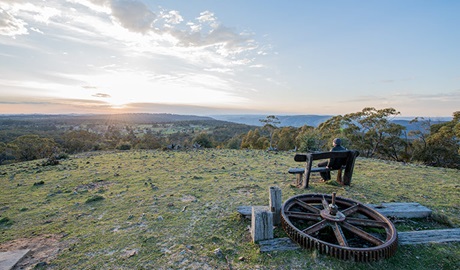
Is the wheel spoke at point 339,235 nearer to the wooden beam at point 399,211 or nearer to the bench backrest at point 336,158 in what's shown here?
the wooden beam at point 399,211

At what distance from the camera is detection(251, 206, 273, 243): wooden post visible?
459 centimetres

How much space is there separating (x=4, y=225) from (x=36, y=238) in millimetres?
1710

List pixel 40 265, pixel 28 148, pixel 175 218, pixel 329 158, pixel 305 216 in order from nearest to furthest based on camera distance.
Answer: pixel 40 265, pixel 305 216, pixel 175 218, pixel 329 158, pixel 28 148

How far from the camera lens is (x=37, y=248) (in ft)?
15.3

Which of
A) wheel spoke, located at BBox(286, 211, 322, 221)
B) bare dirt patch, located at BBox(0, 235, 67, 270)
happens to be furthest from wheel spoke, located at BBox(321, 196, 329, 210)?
bare dirt patch, located at BBox(0, 235, 67, 270)

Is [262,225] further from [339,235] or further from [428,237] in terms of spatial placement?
[428,237]

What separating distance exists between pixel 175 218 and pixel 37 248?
2.86 metres

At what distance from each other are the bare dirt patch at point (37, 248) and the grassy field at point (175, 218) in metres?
0.03

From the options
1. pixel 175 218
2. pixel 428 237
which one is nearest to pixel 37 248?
pixel 175 218

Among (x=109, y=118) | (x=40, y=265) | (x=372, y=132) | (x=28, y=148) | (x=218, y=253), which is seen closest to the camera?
(x=40, y=265)

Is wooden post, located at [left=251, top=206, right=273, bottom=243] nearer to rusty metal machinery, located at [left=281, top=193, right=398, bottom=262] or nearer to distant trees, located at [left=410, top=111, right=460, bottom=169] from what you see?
rusty metal machinery, located at [left=281, top=193, right=398, bottom=262]

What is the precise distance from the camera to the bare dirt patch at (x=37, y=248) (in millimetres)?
4158

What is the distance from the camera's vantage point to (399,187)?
8.59 m

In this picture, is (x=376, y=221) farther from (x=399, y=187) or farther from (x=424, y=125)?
(x=424, y=125)
